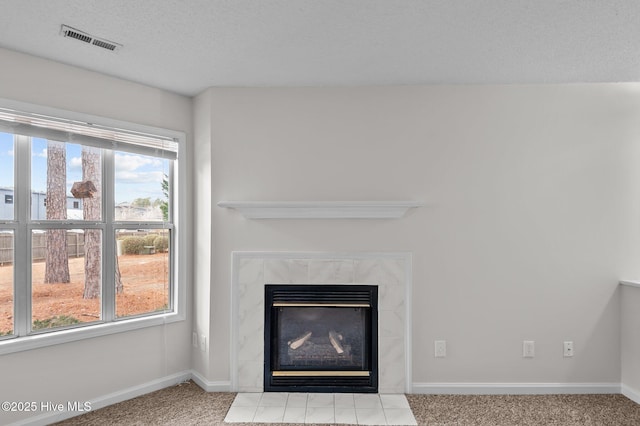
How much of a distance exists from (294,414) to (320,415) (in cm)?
18

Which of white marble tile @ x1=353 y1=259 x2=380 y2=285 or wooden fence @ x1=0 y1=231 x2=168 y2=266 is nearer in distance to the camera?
wooden fence @ x1=0 y1=231 x2=168 y2=266

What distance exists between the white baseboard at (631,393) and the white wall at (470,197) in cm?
8

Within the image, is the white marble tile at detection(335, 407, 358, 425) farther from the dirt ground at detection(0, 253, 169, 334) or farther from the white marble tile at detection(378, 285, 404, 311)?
the dirt ground at detection(0, 253, 169, 334)

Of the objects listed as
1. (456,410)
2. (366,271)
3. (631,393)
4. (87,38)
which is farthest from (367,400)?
(87,38)

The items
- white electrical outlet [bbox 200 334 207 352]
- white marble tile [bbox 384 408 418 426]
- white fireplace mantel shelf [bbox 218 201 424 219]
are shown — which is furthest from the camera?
white electrical outlet [bbox 200 334 207 352]

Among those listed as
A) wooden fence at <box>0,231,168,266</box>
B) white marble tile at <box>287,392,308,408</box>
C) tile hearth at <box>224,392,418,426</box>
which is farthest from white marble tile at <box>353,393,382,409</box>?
wooden fence at <box>0,231,168,266</box>

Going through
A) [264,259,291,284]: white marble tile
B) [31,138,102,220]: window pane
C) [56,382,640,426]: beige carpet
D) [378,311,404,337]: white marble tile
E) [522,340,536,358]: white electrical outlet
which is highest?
[31,138,102,220]: window pane

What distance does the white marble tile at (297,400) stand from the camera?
2.66 m

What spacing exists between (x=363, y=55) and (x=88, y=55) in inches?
70.7

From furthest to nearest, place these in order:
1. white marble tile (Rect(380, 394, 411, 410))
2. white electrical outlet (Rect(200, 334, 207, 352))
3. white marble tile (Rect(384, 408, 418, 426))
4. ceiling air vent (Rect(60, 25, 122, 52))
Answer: white electrical outlet (Rect(200, 334, 207, 352)), white marble tile (Rect(380, 394, 411, 410)), white marble tile (Rect(384, 408, 418, 426)), ceiling air vent (Rect(60, 25, 122, 52))

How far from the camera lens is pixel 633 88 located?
112 inches

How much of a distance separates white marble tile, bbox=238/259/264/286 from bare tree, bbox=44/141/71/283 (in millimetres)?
1205

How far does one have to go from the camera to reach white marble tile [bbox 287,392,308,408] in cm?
266

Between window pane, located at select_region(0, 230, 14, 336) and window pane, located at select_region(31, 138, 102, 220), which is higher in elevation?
window pane, located at select_region(31, 138, 102, 220)
